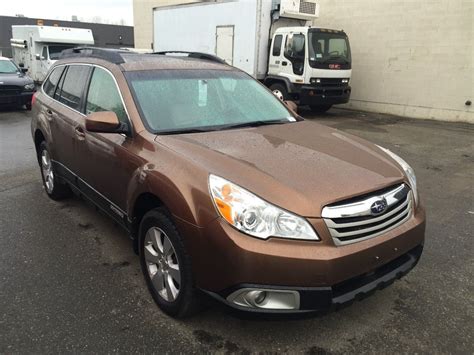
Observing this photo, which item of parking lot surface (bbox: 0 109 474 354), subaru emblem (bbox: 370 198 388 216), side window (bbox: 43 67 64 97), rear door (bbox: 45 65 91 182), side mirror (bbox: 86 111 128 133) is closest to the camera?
subaru emblem (bbox: 370 198 388 216)

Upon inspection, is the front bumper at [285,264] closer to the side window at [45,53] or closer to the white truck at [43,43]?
the white truck at [43,43]

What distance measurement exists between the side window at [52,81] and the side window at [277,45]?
8.56m

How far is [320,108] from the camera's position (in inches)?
569

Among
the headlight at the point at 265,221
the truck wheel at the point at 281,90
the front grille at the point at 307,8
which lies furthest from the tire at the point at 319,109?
the headlight at the point at 265,221

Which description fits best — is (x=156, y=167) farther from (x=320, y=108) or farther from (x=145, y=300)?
(x=320, y=108)

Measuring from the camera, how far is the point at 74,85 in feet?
14.1

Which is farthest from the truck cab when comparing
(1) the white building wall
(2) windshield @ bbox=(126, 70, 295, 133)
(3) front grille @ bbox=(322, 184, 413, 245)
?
(3) front grille @ bbox=(322, 184, 413, 245)

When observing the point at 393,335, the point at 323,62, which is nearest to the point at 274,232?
the point at 393,335

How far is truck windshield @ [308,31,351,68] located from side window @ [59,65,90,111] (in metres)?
8.73

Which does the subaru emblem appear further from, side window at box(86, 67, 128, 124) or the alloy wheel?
side window at box(86, 67, 128, 124)

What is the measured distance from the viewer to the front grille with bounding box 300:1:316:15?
1290 centimetres

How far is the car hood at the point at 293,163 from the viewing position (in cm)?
236

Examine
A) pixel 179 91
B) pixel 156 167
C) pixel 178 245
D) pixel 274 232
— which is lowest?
pixel 178 245

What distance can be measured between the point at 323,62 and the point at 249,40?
2323 millimetres
